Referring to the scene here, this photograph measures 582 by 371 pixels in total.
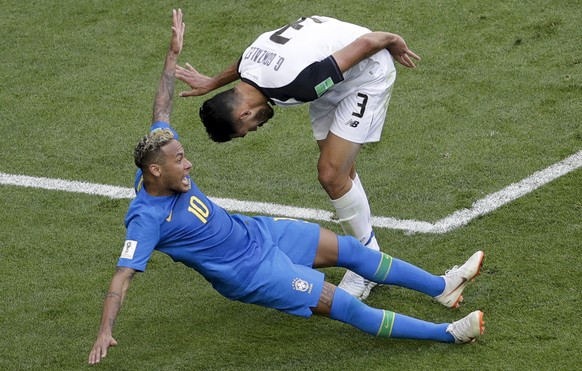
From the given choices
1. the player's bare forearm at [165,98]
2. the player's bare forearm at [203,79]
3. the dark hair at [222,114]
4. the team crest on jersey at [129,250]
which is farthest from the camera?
the player's bare forearm at [203,79]

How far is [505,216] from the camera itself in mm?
7258

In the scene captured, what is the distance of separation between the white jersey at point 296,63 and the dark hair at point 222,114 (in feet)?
0.65

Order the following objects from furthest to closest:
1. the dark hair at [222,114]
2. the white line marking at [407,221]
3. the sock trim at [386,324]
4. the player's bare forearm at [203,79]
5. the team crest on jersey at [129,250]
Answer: the white line marking at [407,221], the player's bare forearm at [203,79], the dark hair at [222,114], the sock trim at [386,324], the team crest on jersey at [129,250]

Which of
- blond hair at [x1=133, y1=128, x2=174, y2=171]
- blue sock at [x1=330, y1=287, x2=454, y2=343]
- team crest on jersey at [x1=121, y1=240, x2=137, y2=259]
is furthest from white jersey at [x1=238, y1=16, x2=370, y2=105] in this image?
team crest on jersey at [x1=121, y1=240, x2=137, y2=259]

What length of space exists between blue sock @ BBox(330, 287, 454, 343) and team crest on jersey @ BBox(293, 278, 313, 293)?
0.15 m

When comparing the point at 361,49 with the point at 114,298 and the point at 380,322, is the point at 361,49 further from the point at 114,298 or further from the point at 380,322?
the point at 114,298

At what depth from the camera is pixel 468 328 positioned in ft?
19.0

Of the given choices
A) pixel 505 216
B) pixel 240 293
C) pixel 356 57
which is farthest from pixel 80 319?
pixel 505 216

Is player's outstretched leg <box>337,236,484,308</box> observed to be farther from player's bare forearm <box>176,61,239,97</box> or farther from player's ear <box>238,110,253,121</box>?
player's bare forearm <box>176,61,239,97</box>

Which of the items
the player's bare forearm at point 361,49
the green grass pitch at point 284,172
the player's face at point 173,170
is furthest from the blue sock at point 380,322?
the player's bare forearm at point 361,49

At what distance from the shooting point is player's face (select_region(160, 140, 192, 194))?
5574 millimetres

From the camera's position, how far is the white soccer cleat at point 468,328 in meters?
5.77

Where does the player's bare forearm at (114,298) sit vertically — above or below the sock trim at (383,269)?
above

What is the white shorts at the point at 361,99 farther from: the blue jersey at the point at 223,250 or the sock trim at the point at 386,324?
the sock trim at the point at 386,324
